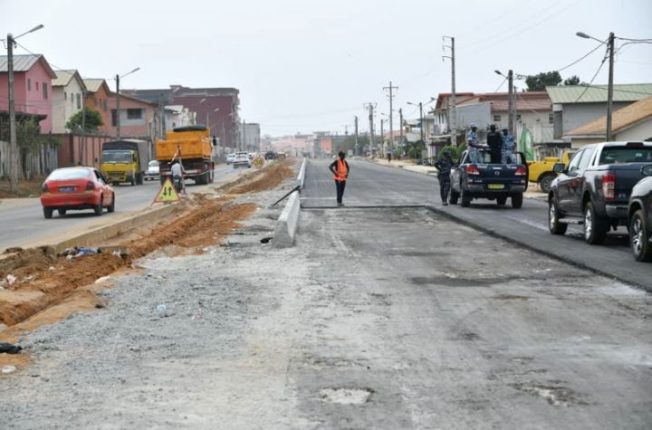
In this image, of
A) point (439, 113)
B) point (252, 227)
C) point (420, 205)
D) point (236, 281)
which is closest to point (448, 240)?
point (252, 227)

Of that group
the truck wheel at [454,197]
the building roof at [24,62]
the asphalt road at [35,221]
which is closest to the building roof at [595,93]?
the building roof at [24,62]

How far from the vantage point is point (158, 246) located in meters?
18.8

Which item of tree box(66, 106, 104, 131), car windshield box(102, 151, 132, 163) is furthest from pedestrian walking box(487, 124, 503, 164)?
tree box(66, 106, 104, 131)

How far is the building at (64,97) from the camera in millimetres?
87125

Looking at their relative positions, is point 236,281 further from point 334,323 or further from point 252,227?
point 252,227

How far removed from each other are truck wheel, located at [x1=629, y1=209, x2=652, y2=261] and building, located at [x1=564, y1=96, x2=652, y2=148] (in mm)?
41247

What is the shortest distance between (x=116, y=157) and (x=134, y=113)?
5697 cm

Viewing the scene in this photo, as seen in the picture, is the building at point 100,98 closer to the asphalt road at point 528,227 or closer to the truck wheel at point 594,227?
the asphalt road at point 528,227

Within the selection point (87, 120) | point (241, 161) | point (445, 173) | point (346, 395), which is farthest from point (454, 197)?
point (241, 161)

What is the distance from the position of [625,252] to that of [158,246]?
28.4 feet

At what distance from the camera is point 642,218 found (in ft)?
47.9

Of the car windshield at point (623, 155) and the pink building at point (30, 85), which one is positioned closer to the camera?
the car windshield at point (623, 155)

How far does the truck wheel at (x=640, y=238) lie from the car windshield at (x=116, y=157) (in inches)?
1881

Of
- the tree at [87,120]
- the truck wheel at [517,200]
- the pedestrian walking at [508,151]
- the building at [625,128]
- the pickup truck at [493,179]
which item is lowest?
the truck wheel at [517,200]
